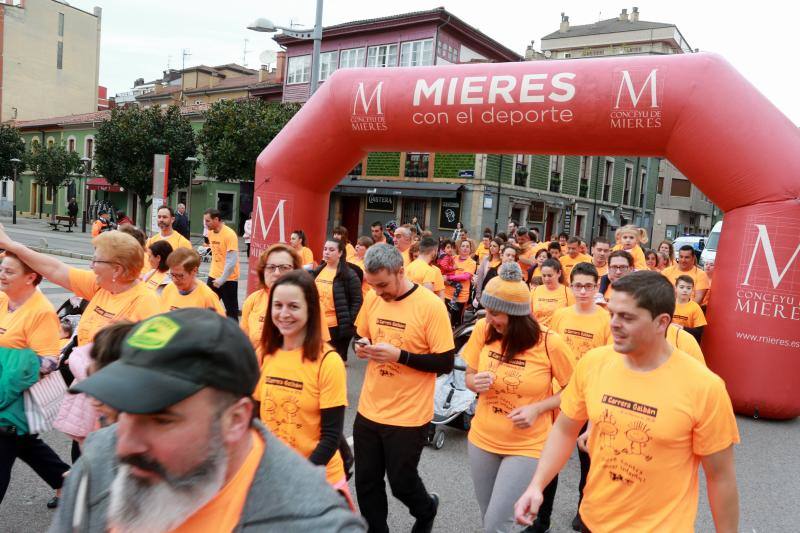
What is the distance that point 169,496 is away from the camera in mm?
1245

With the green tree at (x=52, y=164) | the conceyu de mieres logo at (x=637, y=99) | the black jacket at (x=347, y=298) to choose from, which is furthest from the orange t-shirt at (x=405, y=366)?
the green tree at (x=52, y=164)

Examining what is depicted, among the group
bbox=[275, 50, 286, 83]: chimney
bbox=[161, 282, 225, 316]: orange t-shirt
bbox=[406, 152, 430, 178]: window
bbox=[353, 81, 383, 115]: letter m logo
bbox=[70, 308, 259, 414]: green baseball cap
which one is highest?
bbox=[275, 50, 286, 83]: chimney

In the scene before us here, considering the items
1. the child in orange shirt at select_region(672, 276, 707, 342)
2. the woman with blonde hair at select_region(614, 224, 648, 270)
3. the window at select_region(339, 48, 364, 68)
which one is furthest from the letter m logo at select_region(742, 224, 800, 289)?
the window at select_region(339, 48, 364, 68)

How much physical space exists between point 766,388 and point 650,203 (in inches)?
1502

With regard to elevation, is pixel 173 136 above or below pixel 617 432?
above

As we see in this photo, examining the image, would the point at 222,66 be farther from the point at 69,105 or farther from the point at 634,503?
the point at 634,503

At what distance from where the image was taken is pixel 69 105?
5441 centimetres

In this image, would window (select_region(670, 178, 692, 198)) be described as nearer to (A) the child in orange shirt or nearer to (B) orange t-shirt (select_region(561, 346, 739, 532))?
(A) the child in orange shirt

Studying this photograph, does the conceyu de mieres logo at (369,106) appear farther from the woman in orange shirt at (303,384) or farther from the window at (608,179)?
the window at (608,179)

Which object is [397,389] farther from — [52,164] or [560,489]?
[52,164]

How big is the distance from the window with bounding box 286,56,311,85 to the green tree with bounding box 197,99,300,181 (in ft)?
17.0

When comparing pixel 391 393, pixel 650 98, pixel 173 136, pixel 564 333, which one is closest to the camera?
pixel 391 393

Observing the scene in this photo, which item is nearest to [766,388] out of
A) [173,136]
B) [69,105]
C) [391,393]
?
[391,393]

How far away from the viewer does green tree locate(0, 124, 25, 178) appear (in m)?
40.0
